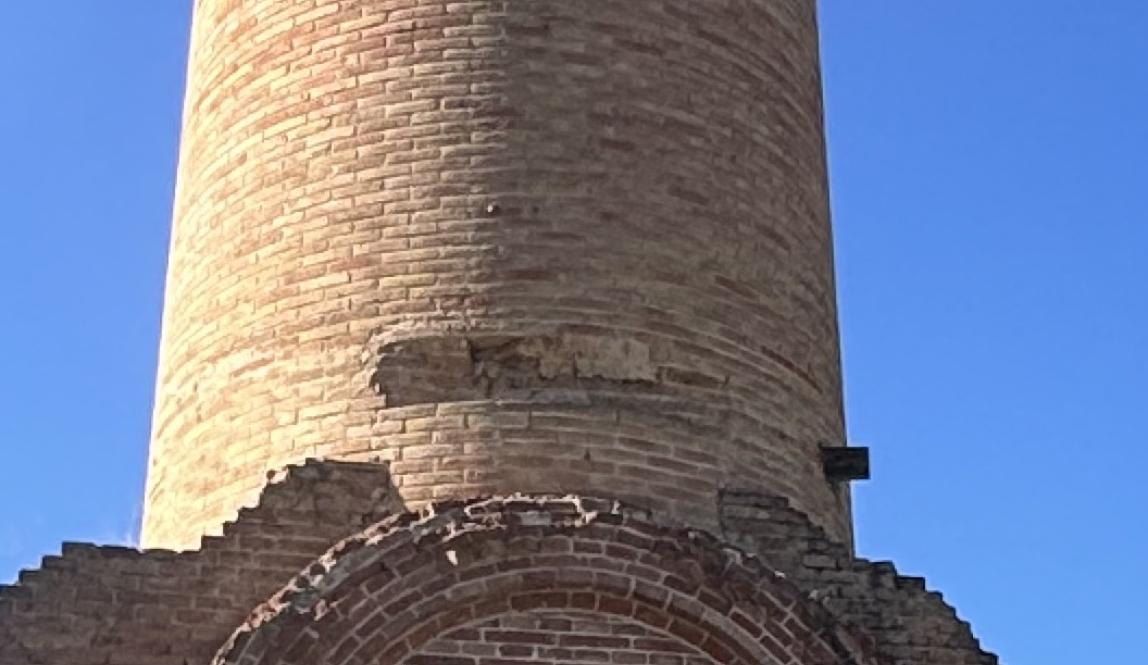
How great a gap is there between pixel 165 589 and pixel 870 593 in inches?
106

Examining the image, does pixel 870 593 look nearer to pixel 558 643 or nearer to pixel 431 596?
pixel 558 643

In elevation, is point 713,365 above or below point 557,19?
below

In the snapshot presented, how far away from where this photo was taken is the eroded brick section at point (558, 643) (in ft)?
21.0

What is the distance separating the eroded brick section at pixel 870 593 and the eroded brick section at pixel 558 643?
23.3 inches

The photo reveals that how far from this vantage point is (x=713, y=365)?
7371mm

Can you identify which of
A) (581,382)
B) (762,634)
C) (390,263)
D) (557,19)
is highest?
(557,19)

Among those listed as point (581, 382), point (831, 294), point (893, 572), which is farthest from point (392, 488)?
point (831, 294)

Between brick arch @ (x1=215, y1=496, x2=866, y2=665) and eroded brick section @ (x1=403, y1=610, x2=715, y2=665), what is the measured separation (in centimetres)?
2

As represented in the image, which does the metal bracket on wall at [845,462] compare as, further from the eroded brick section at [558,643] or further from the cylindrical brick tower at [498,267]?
the eroded brick section at [558,643]

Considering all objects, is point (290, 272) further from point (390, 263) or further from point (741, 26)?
point (741, 26)

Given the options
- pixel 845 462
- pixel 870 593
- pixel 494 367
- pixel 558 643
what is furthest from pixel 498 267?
pixel 870 593

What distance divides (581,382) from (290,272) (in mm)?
1347

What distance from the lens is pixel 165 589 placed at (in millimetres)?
6473

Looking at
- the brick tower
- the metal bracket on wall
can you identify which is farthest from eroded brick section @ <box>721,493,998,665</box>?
the metal bracket on wall
